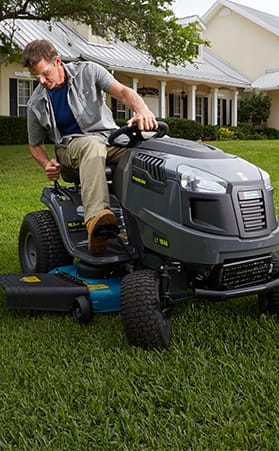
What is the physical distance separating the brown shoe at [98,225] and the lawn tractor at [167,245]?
0.04 meters

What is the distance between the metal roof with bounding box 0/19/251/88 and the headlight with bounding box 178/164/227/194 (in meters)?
14.9

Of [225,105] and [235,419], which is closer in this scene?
[235,419]

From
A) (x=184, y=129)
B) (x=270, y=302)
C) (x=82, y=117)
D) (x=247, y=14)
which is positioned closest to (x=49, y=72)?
(x=82, y=117)

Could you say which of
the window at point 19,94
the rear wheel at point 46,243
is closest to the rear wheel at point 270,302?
the rear wheel at point 46,243

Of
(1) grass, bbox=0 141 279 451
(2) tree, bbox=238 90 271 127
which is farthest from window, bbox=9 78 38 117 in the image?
(1) grass, bbox=0 141 279 451

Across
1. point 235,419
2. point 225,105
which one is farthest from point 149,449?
point 225,105

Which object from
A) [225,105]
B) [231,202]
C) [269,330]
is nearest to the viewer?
[231,202]

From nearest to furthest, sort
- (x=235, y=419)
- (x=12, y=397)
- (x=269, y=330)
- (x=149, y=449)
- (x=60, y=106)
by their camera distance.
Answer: (x=149, y=449)
(x=235, y=419)
(x=12, y=397)
(x=269, y=330)
(x=60, y=106)

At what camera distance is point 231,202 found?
9.33ft

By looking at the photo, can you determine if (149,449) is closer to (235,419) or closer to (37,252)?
(235,419)

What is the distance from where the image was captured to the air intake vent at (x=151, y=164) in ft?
9.97

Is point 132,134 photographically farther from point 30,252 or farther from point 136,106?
point 30,252

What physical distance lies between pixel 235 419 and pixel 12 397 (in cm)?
88

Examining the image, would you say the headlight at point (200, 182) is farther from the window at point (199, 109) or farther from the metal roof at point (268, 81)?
the metal roof at point (268, 81)
